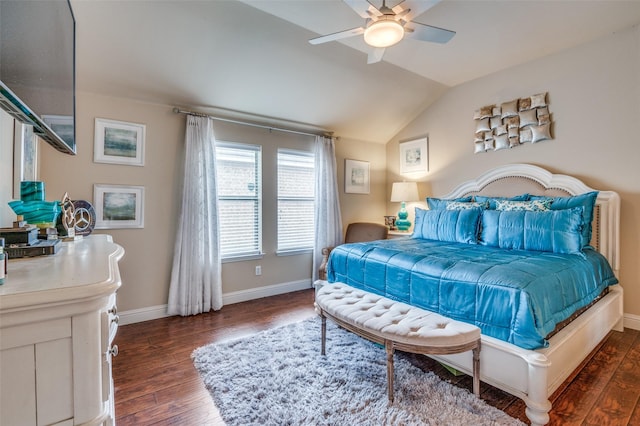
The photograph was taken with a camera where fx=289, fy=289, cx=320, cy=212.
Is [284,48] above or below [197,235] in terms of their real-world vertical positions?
above

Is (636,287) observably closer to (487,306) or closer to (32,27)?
(487,306)

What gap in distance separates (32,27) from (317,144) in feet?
11.4

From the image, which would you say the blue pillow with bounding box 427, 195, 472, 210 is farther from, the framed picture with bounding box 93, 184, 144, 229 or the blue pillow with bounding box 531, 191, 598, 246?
the framed picture with bounding box 93, 184, 144, 229

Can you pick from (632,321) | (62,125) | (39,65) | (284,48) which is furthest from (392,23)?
(632,321)

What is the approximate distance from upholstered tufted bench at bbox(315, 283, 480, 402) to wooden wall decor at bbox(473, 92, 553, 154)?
2.72 m

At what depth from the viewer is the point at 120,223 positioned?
298cm

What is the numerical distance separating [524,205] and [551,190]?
0.57 m

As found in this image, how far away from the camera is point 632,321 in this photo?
9.29 ft

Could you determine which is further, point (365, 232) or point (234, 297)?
point (365, 232)

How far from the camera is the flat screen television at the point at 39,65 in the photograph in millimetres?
805

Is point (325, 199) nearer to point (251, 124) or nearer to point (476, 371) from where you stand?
point (251, 124)

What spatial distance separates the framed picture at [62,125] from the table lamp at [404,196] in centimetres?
384

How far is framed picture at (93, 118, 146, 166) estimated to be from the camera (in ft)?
9.44

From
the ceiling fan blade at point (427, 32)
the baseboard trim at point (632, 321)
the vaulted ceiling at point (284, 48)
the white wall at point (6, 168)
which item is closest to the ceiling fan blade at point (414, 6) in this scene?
the ceiling fan blade at point (427, 32)
